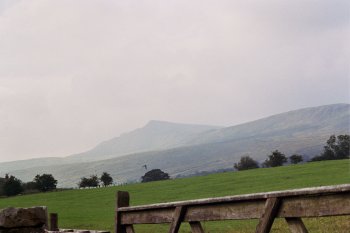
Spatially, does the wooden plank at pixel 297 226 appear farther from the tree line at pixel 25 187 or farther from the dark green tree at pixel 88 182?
the dark green tree at pixel 88 182

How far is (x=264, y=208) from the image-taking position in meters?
6.67

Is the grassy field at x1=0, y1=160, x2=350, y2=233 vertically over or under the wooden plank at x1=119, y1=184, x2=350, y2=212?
under

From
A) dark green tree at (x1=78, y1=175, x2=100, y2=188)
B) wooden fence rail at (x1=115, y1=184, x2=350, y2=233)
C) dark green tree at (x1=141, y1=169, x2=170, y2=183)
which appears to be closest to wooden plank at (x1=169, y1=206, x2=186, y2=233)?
wooden fence rail at (x1=115, y1=184, x2=350, y2=233)

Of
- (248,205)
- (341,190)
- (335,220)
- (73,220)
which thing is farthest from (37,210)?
(73,220)

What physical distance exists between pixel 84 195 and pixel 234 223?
40.3 metres

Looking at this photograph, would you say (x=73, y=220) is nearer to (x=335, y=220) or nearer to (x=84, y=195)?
(x=335, y=220)

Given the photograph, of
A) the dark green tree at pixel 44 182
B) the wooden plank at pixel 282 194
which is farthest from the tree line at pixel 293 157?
the wooden plank at pixel 282 194

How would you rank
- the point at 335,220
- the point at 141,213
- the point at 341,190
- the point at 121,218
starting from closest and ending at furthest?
the point at 341,190
the point at 141,213
the point at 121,218
the point at 335,220

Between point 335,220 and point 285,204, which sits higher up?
point 285,204

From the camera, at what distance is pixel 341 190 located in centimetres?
570

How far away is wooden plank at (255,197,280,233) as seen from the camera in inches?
258

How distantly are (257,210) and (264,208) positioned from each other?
17 centimetres

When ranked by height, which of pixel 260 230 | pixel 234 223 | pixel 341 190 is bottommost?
pixel 234 223

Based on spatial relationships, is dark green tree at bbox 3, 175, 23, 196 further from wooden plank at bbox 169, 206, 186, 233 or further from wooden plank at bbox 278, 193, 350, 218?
wooden plank at bbox 278, 193, 350, 218
